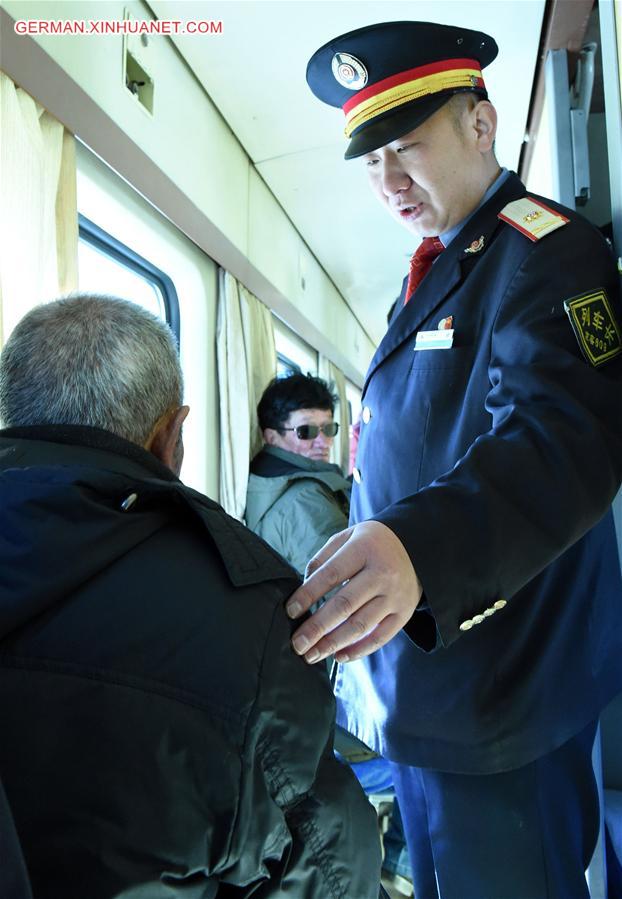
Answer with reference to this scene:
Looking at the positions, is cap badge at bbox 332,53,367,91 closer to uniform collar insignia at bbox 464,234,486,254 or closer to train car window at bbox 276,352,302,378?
uniform collar insignia at bbox 464,234,486,254

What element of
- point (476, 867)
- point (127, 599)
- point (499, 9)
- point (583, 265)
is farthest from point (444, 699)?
point (499, 9)

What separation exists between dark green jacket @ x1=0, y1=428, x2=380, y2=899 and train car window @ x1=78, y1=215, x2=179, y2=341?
6.45ft

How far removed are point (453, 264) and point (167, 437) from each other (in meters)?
0.56

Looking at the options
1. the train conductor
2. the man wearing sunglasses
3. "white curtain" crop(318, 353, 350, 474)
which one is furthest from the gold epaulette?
"white curtain" crop(318, 353, 350, 474)

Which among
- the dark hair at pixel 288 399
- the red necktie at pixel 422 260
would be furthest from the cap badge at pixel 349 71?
the dark hair at pixel 288 399

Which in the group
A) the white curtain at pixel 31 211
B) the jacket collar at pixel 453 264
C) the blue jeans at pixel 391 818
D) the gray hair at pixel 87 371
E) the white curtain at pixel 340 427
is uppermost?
the white curtain at pixel 31 211

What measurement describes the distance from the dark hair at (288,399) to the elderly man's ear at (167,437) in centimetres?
292

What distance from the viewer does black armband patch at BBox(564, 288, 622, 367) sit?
3.28 ft

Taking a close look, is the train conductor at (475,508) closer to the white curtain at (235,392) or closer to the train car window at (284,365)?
the white curtain at (235,392)

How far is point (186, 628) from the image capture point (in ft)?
2.54

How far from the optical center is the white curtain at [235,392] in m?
4.08

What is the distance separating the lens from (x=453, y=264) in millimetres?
1241

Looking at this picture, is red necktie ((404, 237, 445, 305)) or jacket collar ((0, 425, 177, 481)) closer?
jacket collar ((0, 425, 177, 481))

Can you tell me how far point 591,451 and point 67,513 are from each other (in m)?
0.63
